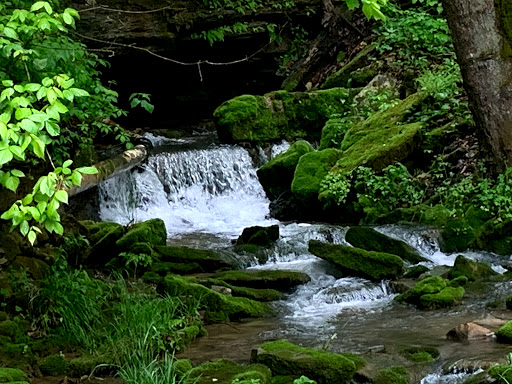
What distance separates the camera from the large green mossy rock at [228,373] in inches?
178

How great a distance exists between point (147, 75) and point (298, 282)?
38.7 feet

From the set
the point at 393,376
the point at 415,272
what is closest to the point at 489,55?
the point at 415,272

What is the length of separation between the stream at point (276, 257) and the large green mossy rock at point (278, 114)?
1.07 feet

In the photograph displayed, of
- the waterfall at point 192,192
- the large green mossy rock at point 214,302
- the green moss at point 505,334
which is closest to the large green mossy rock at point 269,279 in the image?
the large green mossy rock at point 214,302

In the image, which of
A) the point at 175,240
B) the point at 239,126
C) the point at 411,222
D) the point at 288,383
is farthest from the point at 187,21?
the point at 288,383

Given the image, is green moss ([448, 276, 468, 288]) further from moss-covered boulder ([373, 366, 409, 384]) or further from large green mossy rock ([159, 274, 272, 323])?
moss-covered boulder ([373, 366, 409, 384])

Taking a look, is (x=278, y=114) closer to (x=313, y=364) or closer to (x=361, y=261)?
(x=361, y=261)

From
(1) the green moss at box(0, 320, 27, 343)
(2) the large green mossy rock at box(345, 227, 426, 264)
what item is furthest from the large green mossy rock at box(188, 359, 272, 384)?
(2) the large green mossy rock at box(345, 227, 426, 264)

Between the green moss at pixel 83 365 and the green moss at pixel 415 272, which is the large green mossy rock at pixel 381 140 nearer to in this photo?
the green moss at pixel 415 272

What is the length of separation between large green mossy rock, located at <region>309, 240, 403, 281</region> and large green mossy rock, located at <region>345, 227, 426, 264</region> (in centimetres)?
51

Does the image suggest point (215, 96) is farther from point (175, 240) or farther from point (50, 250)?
point (50, 250)

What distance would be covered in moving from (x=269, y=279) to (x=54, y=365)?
2.79 m

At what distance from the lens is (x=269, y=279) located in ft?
24.6

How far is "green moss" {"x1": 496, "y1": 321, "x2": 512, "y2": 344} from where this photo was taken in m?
5.19
